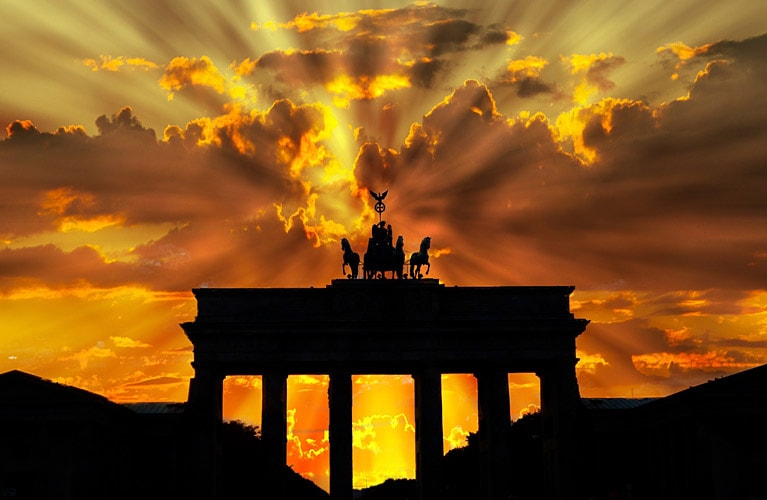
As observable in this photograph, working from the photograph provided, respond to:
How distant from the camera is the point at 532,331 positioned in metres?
93.2

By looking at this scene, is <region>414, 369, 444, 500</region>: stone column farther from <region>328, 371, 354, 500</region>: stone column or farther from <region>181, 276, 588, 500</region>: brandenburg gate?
<region>328, 371, 354, 500</region>: stone column

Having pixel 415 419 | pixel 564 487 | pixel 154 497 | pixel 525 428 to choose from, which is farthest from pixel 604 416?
pixel 525 428

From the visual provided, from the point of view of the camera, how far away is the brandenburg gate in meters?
92.8

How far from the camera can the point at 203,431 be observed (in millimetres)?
92188

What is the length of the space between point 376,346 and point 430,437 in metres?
7.12

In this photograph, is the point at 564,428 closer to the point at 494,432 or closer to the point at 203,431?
the point at 494,432

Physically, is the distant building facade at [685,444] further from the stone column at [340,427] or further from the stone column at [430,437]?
the stone column at [340,427]

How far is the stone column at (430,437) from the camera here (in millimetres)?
92375

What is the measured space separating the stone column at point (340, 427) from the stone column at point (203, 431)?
7900 mm

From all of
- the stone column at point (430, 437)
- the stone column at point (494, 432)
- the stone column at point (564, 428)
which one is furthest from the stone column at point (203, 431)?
the stone column at point (564, 428)

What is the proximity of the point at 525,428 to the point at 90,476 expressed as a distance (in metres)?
80.4

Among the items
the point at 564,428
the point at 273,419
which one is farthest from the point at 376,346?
the point at 564,428

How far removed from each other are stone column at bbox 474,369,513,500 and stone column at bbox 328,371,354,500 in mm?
9588

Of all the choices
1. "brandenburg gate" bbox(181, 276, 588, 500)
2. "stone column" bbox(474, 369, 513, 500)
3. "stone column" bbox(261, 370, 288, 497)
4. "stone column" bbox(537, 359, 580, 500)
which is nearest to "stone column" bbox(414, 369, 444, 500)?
"brandenburg gate" bbox(181, 276, 588, 500)
